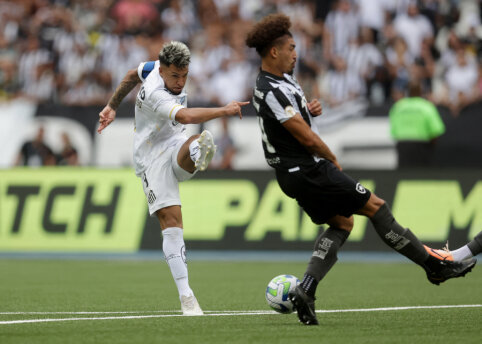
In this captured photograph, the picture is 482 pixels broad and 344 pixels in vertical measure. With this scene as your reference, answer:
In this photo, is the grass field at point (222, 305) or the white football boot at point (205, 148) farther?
the white football boot at point (205, 148)

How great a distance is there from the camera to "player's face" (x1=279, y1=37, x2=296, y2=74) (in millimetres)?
7621

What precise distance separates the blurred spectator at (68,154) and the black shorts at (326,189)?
38.9 feet

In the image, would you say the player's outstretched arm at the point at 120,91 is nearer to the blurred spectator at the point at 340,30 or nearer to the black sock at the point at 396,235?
the black sock at the point at 396,235

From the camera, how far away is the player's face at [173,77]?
8375 mm

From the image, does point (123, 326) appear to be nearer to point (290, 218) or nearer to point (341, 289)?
point (341, 289)

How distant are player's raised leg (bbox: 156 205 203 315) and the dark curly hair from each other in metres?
1.73

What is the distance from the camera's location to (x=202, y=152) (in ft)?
27.0

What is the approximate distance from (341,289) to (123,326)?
13.7ft

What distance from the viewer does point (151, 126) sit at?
8.66m

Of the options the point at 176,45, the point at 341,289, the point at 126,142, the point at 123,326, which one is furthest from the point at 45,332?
the point at 126,142

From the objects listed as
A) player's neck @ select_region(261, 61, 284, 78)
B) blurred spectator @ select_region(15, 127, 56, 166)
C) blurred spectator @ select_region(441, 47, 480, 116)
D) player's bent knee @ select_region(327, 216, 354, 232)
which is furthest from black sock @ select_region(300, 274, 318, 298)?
blurred spectator @ select_region(15, 127, 56, 166)

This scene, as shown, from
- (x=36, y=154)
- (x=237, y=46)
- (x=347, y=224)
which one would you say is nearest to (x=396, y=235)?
(x=347, y=224)

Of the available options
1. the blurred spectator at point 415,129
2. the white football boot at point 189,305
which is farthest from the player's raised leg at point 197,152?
the blurred spectator at point 415,129

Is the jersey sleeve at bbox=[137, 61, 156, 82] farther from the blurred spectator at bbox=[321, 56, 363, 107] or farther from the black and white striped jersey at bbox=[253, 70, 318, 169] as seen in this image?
the blurred spectator at bbox=[321, 56, 363, 107]
